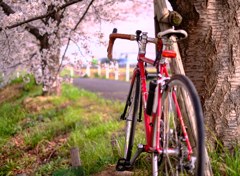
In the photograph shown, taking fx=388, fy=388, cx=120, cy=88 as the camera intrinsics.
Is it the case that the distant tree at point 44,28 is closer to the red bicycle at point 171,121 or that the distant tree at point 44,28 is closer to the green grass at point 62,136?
the green grass at point 62,136

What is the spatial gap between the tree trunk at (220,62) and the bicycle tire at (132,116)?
0.69 m

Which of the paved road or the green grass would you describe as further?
the paved road

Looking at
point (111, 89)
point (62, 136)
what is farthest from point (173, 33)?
point (111, 89)

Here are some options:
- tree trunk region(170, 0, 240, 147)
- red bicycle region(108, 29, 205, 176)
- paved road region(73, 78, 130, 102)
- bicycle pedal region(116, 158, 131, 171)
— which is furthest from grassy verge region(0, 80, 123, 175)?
red bicycle region(108, 29, 205, 176)

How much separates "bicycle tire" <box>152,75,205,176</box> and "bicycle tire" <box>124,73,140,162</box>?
2.22 feet

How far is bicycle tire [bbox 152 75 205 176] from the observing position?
2.58 meters

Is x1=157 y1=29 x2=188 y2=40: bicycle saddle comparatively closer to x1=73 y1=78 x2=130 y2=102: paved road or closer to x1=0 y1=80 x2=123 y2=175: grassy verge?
x1=0 y1=80 x2=123 y2=175: grassy verge

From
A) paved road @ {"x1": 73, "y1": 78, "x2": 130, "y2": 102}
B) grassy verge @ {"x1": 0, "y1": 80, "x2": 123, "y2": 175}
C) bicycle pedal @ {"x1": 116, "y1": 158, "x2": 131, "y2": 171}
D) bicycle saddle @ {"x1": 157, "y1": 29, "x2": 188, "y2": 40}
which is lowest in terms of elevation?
grassy verge @ {"x1": 0, "y1": 80, "x2": 123, "y2": 175}

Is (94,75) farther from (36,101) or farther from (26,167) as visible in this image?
(26,167)

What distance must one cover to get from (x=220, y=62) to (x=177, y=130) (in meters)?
1.15

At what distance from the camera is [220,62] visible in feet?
12.5

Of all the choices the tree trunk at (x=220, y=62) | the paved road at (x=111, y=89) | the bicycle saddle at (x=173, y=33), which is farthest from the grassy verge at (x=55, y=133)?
the bicycle saddle at (x=173, y=33)

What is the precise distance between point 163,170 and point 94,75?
894 inches

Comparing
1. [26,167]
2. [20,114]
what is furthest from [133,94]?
[20,114]
